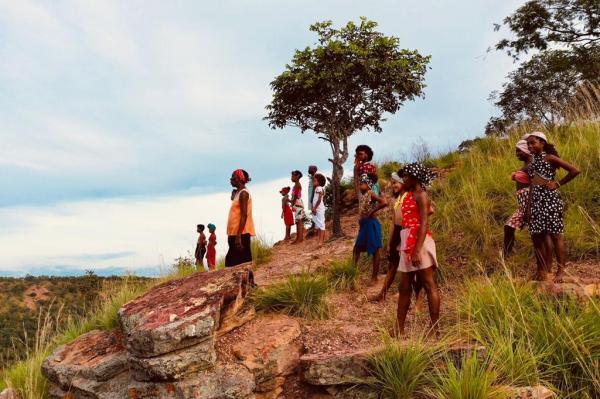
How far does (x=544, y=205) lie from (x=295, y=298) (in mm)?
3160

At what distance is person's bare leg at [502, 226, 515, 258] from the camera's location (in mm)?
6496

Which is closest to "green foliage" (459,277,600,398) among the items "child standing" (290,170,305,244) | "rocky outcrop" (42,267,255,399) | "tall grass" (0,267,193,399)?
"rocky outcrop" (42,267,255,399)

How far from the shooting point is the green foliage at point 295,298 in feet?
19.6

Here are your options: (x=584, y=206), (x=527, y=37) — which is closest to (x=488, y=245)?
(x=584, y=206)

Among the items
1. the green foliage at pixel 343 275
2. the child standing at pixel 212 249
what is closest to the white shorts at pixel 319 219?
the child standing at pixel 212 249

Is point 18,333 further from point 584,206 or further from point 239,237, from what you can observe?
point 584,206

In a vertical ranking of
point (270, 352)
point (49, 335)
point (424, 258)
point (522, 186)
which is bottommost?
point (270, 352)

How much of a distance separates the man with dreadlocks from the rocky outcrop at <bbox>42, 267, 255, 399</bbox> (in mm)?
1525

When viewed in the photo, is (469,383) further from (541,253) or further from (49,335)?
(49,335)

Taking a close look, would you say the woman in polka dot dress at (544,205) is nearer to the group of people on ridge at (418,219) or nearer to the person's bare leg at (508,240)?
the group of people on ridge at (418,219)

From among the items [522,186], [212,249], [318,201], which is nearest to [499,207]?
[522,186]

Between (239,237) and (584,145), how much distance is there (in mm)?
6613

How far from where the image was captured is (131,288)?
943 centimetres

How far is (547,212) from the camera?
18.1ft
